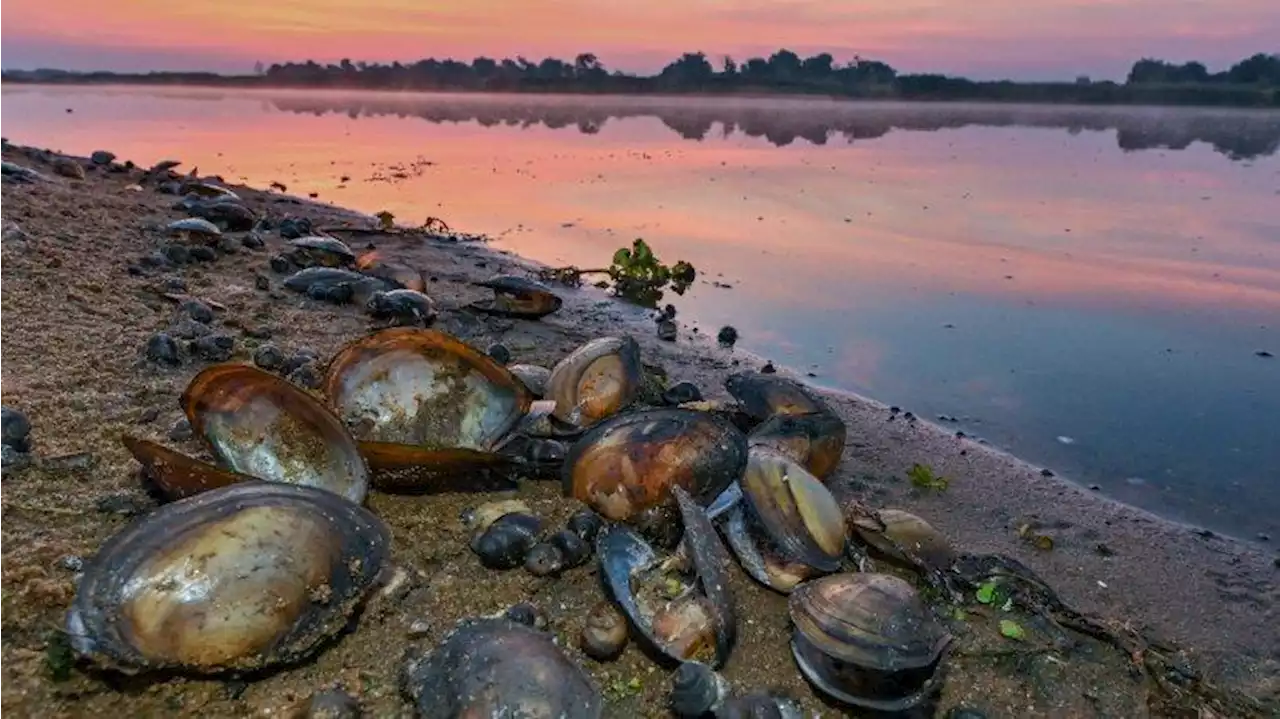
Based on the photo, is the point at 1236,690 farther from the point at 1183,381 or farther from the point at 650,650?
the point at 1183,381

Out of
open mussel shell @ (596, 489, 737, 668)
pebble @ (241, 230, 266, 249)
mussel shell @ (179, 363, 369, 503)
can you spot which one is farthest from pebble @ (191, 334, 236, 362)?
pebble @ (241, 230, 266, 249)

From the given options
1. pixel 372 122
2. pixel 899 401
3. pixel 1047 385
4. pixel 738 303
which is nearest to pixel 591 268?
pixel 738 303

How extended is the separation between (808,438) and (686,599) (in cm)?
147

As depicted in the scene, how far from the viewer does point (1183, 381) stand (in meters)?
5.68

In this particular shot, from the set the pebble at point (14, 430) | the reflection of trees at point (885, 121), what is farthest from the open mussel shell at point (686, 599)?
the reflection of trees at point (885, 121)

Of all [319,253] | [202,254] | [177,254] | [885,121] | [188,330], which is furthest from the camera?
[885,121]

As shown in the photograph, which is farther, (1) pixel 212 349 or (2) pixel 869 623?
(1) pixel 212 349

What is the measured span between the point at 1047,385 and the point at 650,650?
419 centimetres

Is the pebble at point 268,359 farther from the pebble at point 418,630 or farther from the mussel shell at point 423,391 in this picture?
the pebble at point 418,630

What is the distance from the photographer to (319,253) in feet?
23.8

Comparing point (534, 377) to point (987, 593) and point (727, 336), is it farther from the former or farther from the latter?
point (727, 336)

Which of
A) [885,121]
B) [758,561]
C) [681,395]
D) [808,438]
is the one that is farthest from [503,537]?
[885,121]

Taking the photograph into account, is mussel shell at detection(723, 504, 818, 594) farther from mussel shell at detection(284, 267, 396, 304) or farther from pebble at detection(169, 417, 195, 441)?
mussel shell at detection(284, 267, 396, 304)

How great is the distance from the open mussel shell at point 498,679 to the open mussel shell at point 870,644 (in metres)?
0.68
